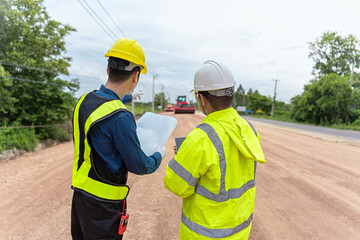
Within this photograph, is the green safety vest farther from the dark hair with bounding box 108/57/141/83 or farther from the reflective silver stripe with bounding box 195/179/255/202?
the reflective silver stripe with bounding box 195/179/255/202

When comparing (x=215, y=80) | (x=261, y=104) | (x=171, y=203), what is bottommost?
(x=171, y=203)

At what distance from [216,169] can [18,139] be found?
853 cm

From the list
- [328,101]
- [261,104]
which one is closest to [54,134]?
[328,101]

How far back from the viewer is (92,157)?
1.38 metres

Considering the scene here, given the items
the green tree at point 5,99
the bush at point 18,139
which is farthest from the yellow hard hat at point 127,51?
the green tree at point 5,99

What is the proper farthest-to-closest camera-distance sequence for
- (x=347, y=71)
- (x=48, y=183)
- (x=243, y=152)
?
(x=347, y=71)
(x=48, y=183)
(x=243, y=152)

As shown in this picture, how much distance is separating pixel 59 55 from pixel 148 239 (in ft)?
35.7

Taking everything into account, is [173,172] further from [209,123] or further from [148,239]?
[148,239]

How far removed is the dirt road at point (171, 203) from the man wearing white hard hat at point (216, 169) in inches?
65.9

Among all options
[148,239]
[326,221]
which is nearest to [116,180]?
[148,239]

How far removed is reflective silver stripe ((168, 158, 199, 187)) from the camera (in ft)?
4.37

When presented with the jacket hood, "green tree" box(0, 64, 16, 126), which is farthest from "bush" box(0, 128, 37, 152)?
the jacket hood

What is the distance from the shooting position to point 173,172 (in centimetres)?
138

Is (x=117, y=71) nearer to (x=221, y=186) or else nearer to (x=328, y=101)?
(x=221, y=186)
